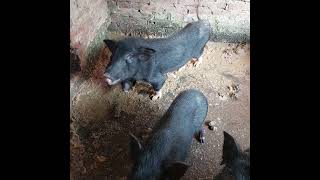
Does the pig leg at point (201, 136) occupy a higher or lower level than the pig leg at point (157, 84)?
lower

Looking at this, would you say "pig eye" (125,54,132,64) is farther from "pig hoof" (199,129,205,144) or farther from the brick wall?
"pig hoof" (199,129,205,144)

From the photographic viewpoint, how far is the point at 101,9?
4.55m

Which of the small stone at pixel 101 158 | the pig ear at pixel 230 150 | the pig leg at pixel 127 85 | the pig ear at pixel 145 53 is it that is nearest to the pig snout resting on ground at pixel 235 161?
the pig ear at pixel 230 150

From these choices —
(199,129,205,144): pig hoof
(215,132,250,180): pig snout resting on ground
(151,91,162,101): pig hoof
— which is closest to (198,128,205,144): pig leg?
(199,129,205,144): pig hoof

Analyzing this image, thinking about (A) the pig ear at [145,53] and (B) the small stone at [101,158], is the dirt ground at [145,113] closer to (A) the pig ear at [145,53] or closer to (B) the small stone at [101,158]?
(B) the small stone at [101,158]

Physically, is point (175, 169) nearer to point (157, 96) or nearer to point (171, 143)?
point (171, 143)

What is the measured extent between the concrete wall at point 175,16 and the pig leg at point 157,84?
1035 millimetres

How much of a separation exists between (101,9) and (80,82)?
974 millimetres

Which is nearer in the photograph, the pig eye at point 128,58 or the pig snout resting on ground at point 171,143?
the pig snout resting on ground at point 171,143

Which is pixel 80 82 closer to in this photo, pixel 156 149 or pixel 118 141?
pixel 118 141

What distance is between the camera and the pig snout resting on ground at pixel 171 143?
9.18 feet

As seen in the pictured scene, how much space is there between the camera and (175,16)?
15.6 ft

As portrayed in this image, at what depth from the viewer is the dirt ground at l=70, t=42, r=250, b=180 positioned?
3490mm

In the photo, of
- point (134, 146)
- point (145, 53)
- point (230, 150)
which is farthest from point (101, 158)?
point (230, 150)
